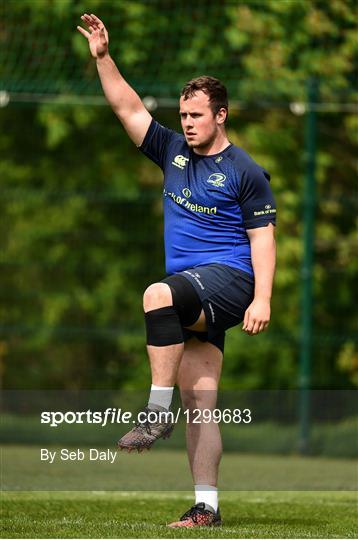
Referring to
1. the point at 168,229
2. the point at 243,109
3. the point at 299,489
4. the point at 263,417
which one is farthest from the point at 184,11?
the point at 168,229

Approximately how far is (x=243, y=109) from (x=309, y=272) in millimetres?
2001

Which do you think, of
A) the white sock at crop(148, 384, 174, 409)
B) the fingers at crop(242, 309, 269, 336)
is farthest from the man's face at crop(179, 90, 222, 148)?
the white sock at crop(148, 384, 174, 409)

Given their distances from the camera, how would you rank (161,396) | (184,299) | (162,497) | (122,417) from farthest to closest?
(122,417) < (162,497) < (184,299) < (161,396)

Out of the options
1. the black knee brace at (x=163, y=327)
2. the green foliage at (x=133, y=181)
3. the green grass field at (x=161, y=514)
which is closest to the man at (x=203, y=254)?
the black knee brace at (x=163, y=327)

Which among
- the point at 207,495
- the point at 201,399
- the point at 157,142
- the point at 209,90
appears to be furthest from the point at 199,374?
the point at 209,90

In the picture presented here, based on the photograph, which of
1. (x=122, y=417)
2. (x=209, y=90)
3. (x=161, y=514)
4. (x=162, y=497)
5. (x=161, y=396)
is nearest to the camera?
(x=161, y=396)

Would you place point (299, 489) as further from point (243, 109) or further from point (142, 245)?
point (243, 109)

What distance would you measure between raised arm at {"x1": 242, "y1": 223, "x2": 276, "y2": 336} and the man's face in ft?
1.56

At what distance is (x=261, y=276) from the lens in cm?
660

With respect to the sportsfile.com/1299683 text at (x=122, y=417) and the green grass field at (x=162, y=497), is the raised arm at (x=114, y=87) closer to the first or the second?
the sportsfile.com/1299683 text at (x=122, y=417)

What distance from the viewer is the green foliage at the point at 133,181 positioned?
13.3 metres

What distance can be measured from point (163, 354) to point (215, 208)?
738mm

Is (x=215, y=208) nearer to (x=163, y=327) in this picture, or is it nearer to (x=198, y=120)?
(x=198, y=120)

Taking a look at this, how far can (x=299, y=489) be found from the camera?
31.2ft
